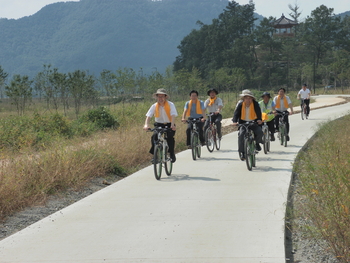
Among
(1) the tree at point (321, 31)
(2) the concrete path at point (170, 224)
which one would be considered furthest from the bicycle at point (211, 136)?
(1) the tree at point (321, 31)

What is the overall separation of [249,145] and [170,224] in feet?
15.4

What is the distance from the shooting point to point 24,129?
65.3 ft

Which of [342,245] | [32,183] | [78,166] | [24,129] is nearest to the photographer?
[342,245]

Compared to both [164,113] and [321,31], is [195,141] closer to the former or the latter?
[164,113]

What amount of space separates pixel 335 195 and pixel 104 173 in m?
6.01

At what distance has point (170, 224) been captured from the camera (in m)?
6.50

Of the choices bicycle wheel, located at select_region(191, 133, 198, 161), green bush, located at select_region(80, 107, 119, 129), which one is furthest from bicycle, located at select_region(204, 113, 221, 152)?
green bush, located at select_region(80, 107, 119, 129)

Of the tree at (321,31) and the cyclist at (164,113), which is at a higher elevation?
the tree at (321,31)

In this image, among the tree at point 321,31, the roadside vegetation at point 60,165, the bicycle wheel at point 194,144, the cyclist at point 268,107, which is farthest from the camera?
the tree at point 321,31

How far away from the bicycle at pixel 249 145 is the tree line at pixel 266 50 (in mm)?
74210

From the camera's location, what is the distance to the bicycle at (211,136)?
14023mm

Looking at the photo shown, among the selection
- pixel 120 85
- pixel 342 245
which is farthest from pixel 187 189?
pixel 120 85

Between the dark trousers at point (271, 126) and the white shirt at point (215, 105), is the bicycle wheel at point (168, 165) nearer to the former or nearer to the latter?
the white shirt at point (215, 105)

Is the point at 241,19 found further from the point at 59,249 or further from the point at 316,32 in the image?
the point at 59,249
